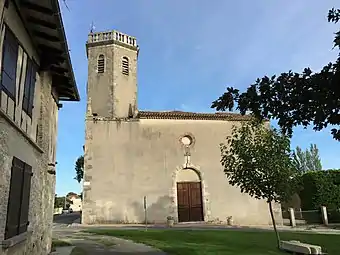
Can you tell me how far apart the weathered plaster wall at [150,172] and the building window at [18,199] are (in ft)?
57.3

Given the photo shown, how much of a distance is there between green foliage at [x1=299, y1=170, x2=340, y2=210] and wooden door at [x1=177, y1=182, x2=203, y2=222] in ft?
27.3

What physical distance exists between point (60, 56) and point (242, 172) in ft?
26.4

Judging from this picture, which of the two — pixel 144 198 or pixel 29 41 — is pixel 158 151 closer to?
pixel 144 198

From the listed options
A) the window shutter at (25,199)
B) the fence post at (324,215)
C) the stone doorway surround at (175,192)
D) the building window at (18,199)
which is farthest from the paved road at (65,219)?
the building window at (18,199)

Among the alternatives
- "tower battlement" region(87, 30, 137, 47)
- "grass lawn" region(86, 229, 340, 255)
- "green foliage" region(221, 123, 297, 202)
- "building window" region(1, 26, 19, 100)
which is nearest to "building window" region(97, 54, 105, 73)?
"tower battlement" region(87, 30, 137, 47)

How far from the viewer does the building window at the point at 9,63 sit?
6.21m

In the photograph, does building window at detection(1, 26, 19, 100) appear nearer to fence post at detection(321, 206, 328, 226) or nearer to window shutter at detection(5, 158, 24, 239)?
window shutter at detection(5, 158, 24, 239)

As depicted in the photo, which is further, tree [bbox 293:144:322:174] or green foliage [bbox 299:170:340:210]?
tree [bbox 293:144:322:174]

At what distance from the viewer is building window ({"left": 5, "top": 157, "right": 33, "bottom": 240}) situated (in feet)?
21.4

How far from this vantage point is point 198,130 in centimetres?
2769

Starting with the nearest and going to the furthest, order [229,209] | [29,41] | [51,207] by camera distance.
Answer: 1. [29,41]
2. [51,207]
3. [229,209]

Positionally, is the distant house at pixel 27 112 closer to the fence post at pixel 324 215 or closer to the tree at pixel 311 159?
the fence post at pixel 324 215

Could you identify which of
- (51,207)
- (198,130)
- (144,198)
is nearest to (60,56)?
(51,207)

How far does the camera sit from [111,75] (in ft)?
93.9
